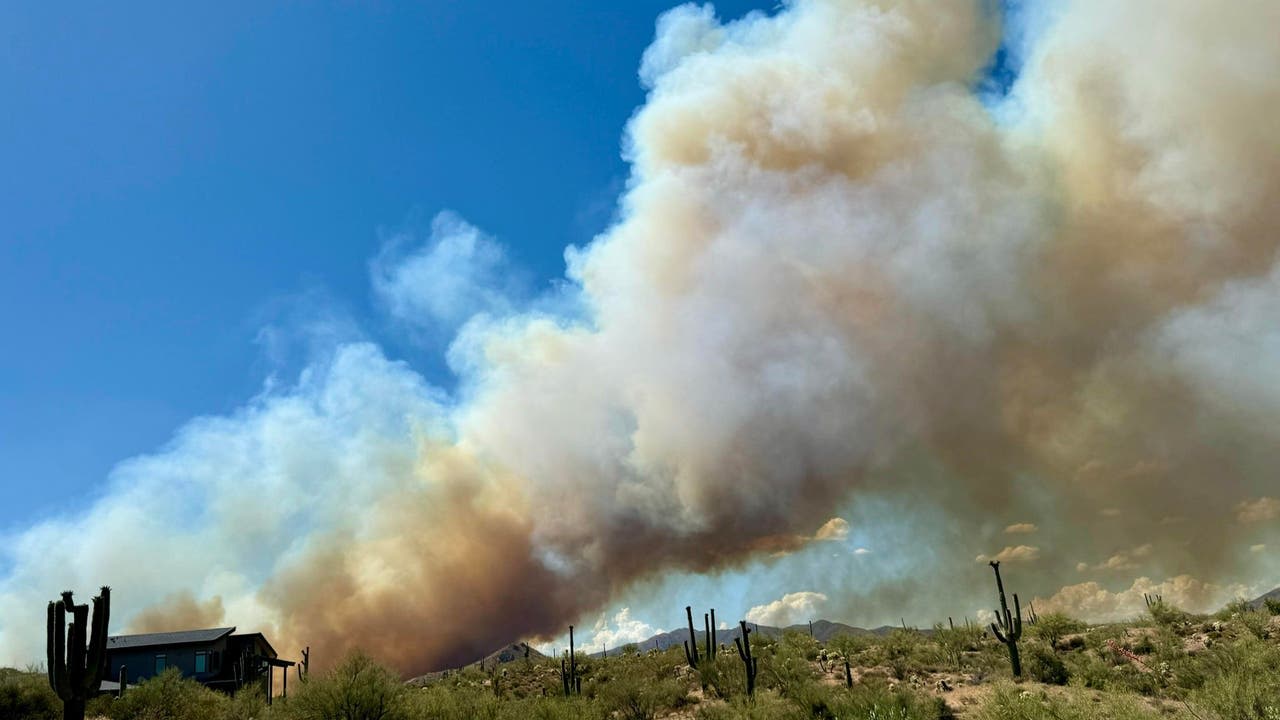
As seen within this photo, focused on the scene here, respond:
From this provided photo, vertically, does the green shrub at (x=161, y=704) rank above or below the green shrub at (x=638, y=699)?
above

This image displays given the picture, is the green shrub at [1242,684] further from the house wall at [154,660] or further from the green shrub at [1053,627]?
the house wall at [154,660]

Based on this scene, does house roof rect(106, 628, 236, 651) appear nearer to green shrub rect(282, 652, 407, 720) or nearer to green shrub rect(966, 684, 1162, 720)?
green shrub rect(282, 652, 407, 720)

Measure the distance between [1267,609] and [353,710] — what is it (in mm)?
48261

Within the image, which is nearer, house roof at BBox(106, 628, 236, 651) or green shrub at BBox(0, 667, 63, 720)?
green shrub at BBox(0, 667, 63, 720)

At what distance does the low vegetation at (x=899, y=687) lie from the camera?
27609mm

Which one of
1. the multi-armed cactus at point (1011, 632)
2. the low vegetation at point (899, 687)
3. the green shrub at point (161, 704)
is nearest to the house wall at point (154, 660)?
the low vegetation at point (899, 687)

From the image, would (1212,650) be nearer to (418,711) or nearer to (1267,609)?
(1267,609)

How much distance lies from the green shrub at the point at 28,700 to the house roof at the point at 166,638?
2461 centimetres

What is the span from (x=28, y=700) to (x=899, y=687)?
142ft

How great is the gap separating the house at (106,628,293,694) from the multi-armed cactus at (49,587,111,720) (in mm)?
36775

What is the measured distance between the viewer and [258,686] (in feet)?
171

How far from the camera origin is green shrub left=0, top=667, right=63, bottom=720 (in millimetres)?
36656

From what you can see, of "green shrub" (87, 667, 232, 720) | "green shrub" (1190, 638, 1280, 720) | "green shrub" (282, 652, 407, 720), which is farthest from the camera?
"green shrub" (87, 667, 232, 720)

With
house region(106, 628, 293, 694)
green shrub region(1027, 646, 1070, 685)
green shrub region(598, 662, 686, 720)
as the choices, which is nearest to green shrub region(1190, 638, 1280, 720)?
green shrub region(1027, 646, 1070, 685)
